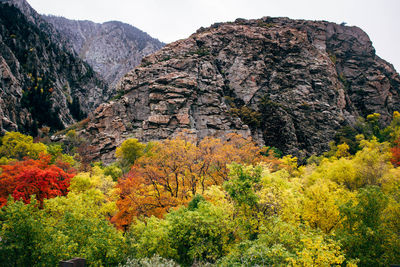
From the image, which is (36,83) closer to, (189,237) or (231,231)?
(189,237)

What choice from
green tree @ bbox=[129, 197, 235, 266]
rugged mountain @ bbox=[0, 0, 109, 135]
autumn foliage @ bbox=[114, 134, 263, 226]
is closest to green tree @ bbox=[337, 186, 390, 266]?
green tree @ bbox=[129, 197, 235, 266]

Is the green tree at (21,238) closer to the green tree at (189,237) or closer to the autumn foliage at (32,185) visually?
the green tree at (189,237)

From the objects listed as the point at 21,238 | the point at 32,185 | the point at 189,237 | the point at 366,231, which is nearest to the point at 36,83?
the point at 32,185

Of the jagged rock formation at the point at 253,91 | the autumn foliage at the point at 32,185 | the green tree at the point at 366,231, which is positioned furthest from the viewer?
the jagged rock formation at the point at 253,91

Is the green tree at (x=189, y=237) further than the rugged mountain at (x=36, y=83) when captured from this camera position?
No

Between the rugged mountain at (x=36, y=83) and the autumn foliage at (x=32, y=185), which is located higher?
the rugged mountain at (x=36, y=83)

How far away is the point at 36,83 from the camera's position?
9625 centimetres

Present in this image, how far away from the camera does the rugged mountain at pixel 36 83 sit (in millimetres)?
71894

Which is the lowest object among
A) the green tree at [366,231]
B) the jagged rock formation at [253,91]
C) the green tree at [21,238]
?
the green tree at [21,238]

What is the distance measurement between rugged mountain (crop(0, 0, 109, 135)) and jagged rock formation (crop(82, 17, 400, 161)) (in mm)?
27374

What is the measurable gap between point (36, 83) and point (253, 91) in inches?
3698

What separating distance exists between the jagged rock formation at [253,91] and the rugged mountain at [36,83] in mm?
27374

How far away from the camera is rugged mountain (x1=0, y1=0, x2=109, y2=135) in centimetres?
7189

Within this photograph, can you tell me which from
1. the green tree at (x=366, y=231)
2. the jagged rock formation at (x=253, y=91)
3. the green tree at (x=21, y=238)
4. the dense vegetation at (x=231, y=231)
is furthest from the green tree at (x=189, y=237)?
the jagged rock formation at (x=253, y=91)
